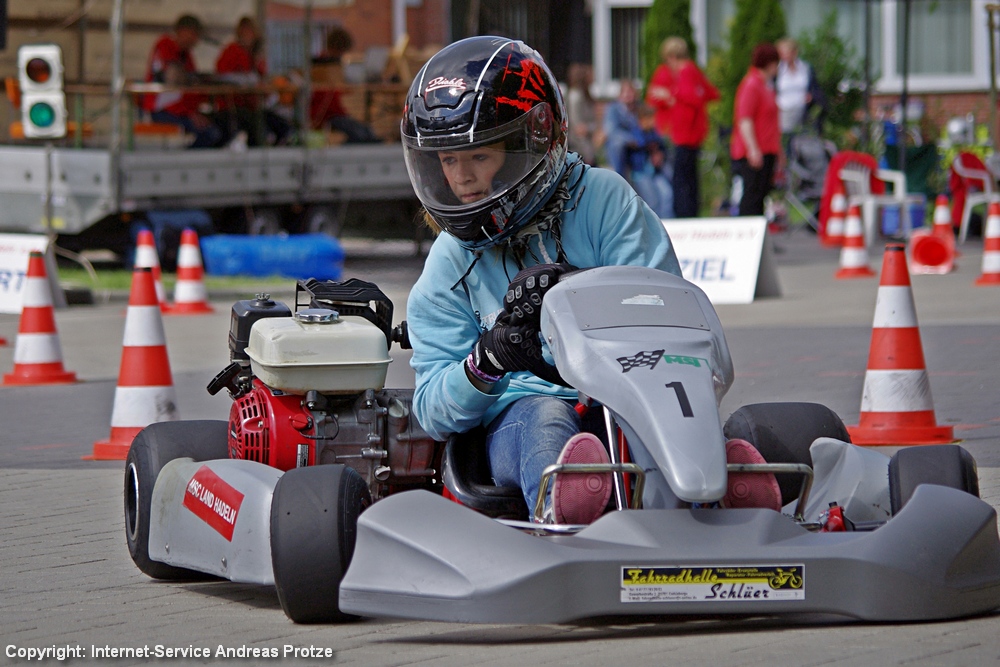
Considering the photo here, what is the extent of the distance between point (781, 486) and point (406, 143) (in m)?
1.31

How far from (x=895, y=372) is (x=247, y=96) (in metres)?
11.0

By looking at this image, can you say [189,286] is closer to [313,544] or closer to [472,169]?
[472,169]

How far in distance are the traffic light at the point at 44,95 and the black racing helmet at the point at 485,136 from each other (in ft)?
28.7

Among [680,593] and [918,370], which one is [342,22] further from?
[680,593]

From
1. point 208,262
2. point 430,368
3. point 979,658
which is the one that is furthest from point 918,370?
point 208,262

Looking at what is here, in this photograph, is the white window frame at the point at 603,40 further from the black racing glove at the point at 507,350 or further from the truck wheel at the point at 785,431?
the black racing glove at the point at 507,350

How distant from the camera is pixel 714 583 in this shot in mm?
3393

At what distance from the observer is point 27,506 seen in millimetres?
5719

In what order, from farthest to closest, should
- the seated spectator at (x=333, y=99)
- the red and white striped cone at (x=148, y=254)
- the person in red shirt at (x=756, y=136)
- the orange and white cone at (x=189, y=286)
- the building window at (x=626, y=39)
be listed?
the building window at (x=626, y=39)
the seated spectator at (x=333, y=99)
the person in red shirt at (x=756, y=136)
the red and white striped cone at (x=148, y=254)
the orange and white cone at (x=189, y=286)

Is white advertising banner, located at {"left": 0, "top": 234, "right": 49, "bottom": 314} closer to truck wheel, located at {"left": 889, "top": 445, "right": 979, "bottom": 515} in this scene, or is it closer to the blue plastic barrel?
the blue plastic barrel

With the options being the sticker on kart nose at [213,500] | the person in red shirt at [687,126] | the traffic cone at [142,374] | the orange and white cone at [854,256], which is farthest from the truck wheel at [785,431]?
the person in red shirt at [687,126]

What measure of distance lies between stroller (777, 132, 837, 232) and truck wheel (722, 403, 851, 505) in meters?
15.8

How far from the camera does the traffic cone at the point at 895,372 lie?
6645mm

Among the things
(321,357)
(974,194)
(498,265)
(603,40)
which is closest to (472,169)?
(498,265)
